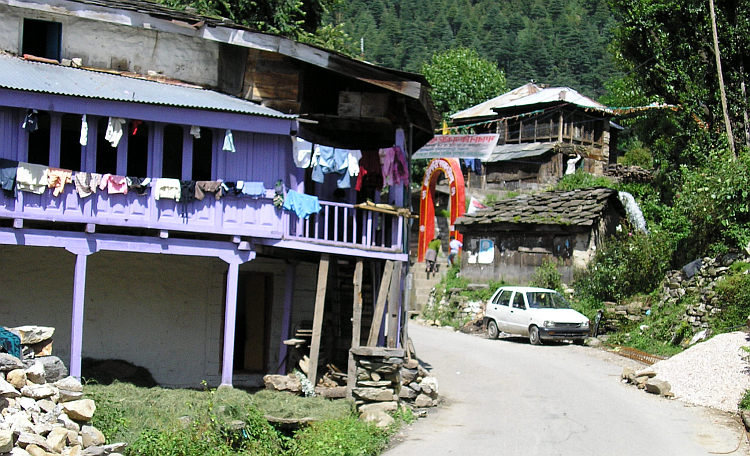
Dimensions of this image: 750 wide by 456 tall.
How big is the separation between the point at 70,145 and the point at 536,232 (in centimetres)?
1881

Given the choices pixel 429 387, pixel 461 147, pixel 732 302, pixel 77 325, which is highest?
pixel 461 147

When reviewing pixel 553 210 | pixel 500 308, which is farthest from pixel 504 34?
pixel 500 308

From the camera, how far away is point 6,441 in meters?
12.1

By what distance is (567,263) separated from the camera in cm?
3203

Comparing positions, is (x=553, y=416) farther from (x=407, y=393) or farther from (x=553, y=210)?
(x=553, y=210)

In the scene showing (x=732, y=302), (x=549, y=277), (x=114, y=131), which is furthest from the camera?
(x=549, y=277)

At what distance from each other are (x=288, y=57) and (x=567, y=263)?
1579 centimetres

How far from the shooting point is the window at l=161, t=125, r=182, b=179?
751 inches

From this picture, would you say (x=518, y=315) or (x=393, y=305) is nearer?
(x=393, y=305)

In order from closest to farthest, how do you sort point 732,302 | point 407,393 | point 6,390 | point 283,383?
point 6,390, point 283,383, point 407,393, point 732,302

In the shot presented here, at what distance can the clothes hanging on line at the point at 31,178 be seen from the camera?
647 inches

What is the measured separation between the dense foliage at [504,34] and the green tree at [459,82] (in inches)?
968

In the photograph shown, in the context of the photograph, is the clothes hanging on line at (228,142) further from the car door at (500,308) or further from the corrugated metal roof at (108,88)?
the car door at (500,308)

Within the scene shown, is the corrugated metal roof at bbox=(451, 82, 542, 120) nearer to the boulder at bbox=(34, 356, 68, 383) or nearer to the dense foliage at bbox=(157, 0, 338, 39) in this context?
the dense foliage at bbox=(157, 0, 338, 39)
